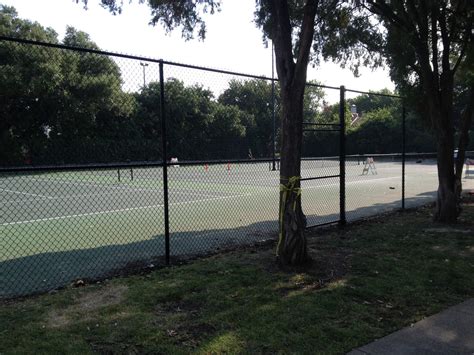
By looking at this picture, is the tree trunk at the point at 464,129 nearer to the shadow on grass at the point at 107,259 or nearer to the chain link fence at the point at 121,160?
the chain link fence at the point at 121,160

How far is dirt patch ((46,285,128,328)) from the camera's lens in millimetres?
4191

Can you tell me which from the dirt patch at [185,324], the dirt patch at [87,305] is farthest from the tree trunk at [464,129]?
the dirt patch at [87,305]

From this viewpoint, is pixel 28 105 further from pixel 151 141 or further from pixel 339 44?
pixel 339 44

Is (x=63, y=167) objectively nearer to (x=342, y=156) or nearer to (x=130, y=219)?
(x=342, y=156)

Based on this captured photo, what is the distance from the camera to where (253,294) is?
493cm

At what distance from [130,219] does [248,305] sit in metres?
6.94

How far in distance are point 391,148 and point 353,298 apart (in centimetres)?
4607

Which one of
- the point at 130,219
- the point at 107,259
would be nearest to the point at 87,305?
the point at 107,259

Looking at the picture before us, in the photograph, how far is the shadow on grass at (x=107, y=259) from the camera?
5.79 metres

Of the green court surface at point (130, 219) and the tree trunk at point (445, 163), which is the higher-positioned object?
the tree trunk at point (445, 163)

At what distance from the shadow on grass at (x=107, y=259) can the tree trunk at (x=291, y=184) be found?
1670mm

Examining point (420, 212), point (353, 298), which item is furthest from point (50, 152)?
point (420, 212)

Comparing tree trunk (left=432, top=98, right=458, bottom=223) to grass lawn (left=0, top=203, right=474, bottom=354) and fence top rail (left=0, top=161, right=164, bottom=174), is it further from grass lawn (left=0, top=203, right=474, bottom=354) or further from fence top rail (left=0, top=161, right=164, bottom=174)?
fence top rail (left=0, top=161, right=164, bottom=174)

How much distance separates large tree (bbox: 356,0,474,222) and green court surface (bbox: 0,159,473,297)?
2288 millimetres
